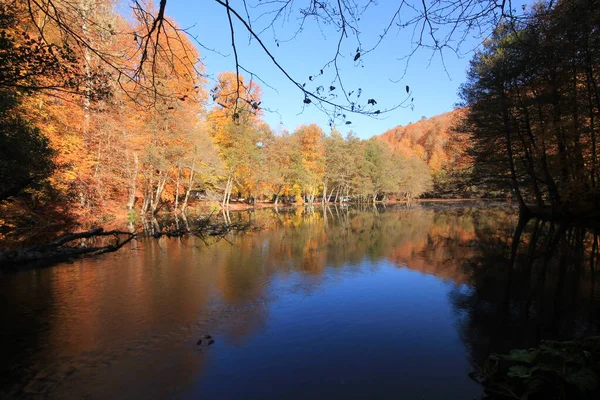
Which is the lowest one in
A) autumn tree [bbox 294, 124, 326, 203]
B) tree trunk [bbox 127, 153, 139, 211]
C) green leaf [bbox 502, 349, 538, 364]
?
green leaf [bbox 502, 349, 538, 364]

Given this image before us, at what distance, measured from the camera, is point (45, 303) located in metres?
6.91

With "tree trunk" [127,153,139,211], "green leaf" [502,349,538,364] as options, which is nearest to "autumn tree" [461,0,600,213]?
"green leaf" [502,349,538,364]

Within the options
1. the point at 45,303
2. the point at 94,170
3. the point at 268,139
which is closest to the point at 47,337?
the point at 45,303

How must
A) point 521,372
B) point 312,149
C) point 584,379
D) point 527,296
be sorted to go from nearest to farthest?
point 584,379, point 521,372, point 527,296, point 312,149

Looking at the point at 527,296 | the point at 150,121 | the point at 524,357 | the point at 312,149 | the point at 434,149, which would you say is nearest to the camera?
the point at 524,357

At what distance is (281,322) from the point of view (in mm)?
6094

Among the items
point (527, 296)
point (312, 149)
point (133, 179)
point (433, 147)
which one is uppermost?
point (433, 147)

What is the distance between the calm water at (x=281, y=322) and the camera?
423 cm

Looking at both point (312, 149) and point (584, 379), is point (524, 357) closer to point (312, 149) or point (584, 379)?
point (584, 379)

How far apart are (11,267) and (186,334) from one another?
6660 millimetres

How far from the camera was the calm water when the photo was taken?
423 centimetres

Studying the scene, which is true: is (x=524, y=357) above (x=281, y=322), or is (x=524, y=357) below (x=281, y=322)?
above

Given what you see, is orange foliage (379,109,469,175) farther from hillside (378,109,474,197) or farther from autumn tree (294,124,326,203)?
autumn tree (294,124,326,203)

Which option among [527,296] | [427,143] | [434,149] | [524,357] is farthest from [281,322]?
[427,143]
